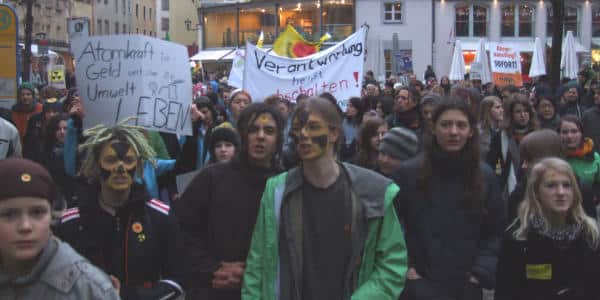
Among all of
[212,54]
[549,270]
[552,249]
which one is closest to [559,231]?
[552,249]

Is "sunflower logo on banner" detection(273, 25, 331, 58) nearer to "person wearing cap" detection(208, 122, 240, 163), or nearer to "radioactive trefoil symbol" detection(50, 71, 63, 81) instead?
"person wearing cap" detection(208, 122, 240, 163)

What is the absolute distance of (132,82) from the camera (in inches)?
252

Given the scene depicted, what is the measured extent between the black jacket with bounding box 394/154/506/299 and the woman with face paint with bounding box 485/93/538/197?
290 cm

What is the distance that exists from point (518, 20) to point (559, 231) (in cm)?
4573

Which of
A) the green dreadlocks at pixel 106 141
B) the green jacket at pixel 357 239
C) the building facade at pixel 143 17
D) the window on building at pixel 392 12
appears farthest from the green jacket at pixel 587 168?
the building facade at pixel 143 17

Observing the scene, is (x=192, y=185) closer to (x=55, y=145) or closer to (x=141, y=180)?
(x=141, y=180)

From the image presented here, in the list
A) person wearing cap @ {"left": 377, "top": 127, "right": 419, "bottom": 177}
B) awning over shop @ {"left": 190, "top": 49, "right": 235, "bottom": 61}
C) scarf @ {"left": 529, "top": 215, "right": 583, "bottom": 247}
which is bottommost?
scarf @ {"left": 529, "top": 215, "right": 583, "bottom": 247}

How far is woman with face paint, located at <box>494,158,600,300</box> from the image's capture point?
414 centimetres

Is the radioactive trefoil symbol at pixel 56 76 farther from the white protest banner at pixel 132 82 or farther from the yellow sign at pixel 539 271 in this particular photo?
the yellow sign at pixel 539 271

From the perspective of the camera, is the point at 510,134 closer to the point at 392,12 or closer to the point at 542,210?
the point at 542,210

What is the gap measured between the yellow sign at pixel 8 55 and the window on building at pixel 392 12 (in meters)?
37.9

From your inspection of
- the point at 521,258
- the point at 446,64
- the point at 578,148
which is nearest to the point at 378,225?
the point at 521,258

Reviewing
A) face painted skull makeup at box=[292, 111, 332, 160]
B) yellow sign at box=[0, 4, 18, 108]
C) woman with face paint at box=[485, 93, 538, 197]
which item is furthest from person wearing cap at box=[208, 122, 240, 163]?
yellow sign at box=[0, 4, 18, 108]

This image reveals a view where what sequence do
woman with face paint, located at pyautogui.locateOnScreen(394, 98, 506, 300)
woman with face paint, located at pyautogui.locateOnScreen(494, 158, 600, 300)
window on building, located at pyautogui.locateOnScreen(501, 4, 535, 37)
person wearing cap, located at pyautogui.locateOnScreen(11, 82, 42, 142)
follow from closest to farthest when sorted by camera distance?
woman with face paint, located at pyautogui.locateOnScreen(394, 98, 506, 300), woman with face paint, located at pyautogui.locateOnScreen(494, 158, 600, 300), person wearing cap, located at pyautogui.locateOnScreen(11, 82, 42, 142), window on building, located at pyautogui.locateOnScreen(501, 4, 535, 37)
